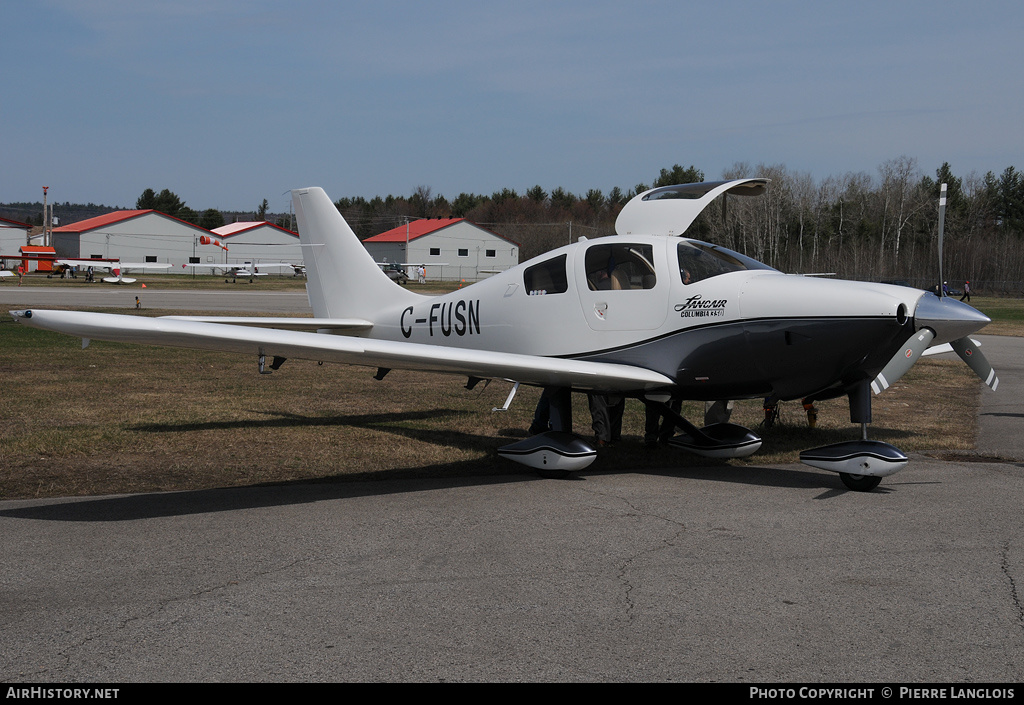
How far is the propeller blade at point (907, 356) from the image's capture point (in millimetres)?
6883

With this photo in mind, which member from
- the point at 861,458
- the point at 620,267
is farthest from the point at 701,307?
the point at 861,458

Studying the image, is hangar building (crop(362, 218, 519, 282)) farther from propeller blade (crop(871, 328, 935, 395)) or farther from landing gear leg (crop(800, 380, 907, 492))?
propeller blade (crop(871, 328, 935, 395))

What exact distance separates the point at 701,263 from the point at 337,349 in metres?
3.31

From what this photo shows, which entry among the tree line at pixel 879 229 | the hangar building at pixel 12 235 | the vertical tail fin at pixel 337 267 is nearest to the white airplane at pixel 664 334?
the vertical tail fin at pixel 337 267

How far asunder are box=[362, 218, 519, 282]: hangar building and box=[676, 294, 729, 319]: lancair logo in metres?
83.8

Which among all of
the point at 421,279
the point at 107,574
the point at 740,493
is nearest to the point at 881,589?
the point at 740,493

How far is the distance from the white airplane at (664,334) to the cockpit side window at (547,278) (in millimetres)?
13

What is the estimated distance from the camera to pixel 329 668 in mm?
3586

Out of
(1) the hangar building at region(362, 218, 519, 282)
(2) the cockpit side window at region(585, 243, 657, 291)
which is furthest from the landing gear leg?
(1) the hangar building at region(362, 218, 519, 282)

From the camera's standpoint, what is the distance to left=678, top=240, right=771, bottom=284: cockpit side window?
7734 mm

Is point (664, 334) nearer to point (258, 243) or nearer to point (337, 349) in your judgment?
point (337, 349)

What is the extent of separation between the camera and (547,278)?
8.54 m
